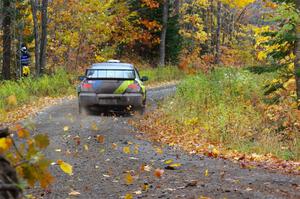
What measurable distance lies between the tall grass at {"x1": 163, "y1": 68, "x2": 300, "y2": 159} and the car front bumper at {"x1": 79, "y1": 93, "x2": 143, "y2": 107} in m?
1.11

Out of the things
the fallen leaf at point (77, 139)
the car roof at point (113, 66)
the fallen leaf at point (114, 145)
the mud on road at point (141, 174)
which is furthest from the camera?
the car roof at point (113, 66)

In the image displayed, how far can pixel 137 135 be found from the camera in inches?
476

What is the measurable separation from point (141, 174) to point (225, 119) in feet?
16.2

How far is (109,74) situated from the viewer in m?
15.4

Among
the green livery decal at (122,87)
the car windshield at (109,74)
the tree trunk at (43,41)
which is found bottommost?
the green livery decal at (122,87)

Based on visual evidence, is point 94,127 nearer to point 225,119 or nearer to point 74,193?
point 225,119

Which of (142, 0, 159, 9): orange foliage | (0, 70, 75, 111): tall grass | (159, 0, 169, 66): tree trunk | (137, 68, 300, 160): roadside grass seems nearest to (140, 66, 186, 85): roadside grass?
(159, 0, 169, 66): tree trunk

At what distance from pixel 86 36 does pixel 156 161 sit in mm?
24568

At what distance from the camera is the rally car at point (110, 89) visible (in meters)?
15.2

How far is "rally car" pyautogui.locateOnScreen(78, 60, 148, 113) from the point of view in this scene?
1519cm

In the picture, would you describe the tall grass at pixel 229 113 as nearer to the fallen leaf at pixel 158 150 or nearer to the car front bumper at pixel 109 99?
the car front bumper at pixel 109 99

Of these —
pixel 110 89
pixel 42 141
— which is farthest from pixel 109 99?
pixel 42 141

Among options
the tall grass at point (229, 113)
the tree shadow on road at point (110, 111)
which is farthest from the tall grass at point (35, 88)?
the tall grass at point (229, 113)

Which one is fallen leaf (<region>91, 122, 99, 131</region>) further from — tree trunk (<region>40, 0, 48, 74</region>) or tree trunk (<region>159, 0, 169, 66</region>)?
tree trunk (<region>159, 0, 169, 66</region>)
